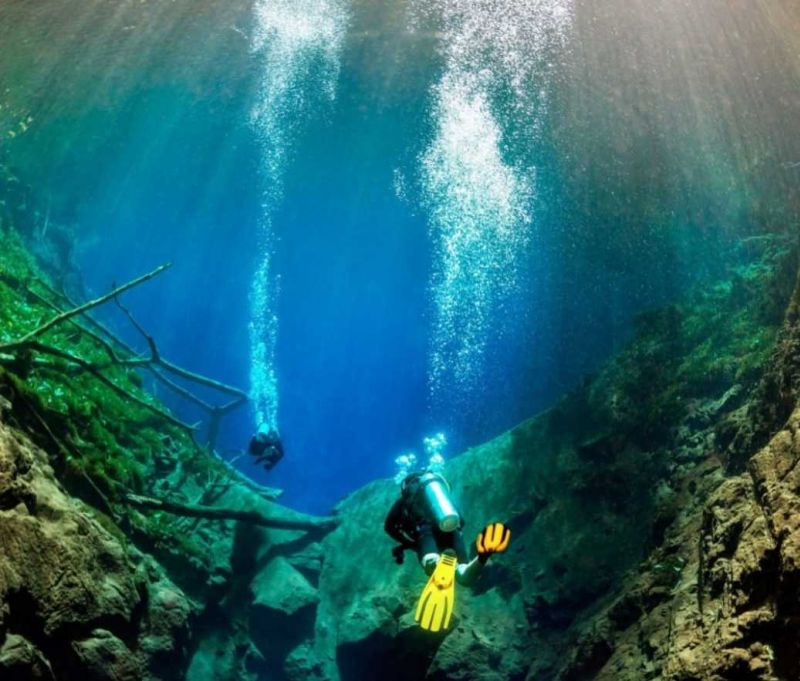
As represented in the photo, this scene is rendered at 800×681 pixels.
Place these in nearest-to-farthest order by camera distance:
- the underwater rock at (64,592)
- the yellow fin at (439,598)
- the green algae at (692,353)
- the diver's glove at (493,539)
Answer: the underwater rock at (64,592) → the diver's glove at (493,539) → the yellow fin at (439,598) → the green algae at (692,353)

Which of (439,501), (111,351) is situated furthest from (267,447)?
(439,501)

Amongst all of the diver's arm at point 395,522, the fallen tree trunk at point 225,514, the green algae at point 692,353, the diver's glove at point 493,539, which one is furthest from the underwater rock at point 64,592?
the green algae at point 692,353

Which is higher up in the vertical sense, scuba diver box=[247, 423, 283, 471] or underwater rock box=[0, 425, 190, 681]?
scuba diver box=[247, 423, 283, 471]

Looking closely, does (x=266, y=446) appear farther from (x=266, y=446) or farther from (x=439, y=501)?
(x=439, y=501)

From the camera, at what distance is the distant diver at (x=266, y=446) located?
10.1 meters

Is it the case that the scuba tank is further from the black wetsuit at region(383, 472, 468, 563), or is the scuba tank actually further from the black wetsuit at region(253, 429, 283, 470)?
the black wetsuit at region(253, 429, 283, 470)

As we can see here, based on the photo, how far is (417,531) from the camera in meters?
5.02

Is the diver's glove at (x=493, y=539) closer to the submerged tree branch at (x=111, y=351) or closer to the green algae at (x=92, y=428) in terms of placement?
the green algae at (x=92, y=428)

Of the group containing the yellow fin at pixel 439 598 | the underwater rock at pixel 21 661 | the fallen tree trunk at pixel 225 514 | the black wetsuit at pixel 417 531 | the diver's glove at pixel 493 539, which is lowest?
the underwater rock at pixel 21 661

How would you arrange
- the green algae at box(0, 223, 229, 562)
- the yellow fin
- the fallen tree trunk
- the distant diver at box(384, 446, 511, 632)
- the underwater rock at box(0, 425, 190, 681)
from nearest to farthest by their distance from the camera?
the underwater rock at box(0, 425, 190, 681) → the distant diver at box(384, 446, 511, 632) → the yellow fin → the green algae at box(0, 223, 229, 562) → the fallen tree trunk

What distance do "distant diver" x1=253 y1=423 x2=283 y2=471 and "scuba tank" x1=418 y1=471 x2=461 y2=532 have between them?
575 centimetres

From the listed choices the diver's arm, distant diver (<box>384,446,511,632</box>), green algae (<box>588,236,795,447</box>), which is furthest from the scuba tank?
green algae (<box>588,236,795,447</box>)

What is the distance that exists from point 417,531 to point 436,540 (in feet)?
1.19

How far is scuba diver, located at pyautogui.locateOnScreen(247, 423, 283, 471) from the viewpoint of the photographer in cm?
1009
